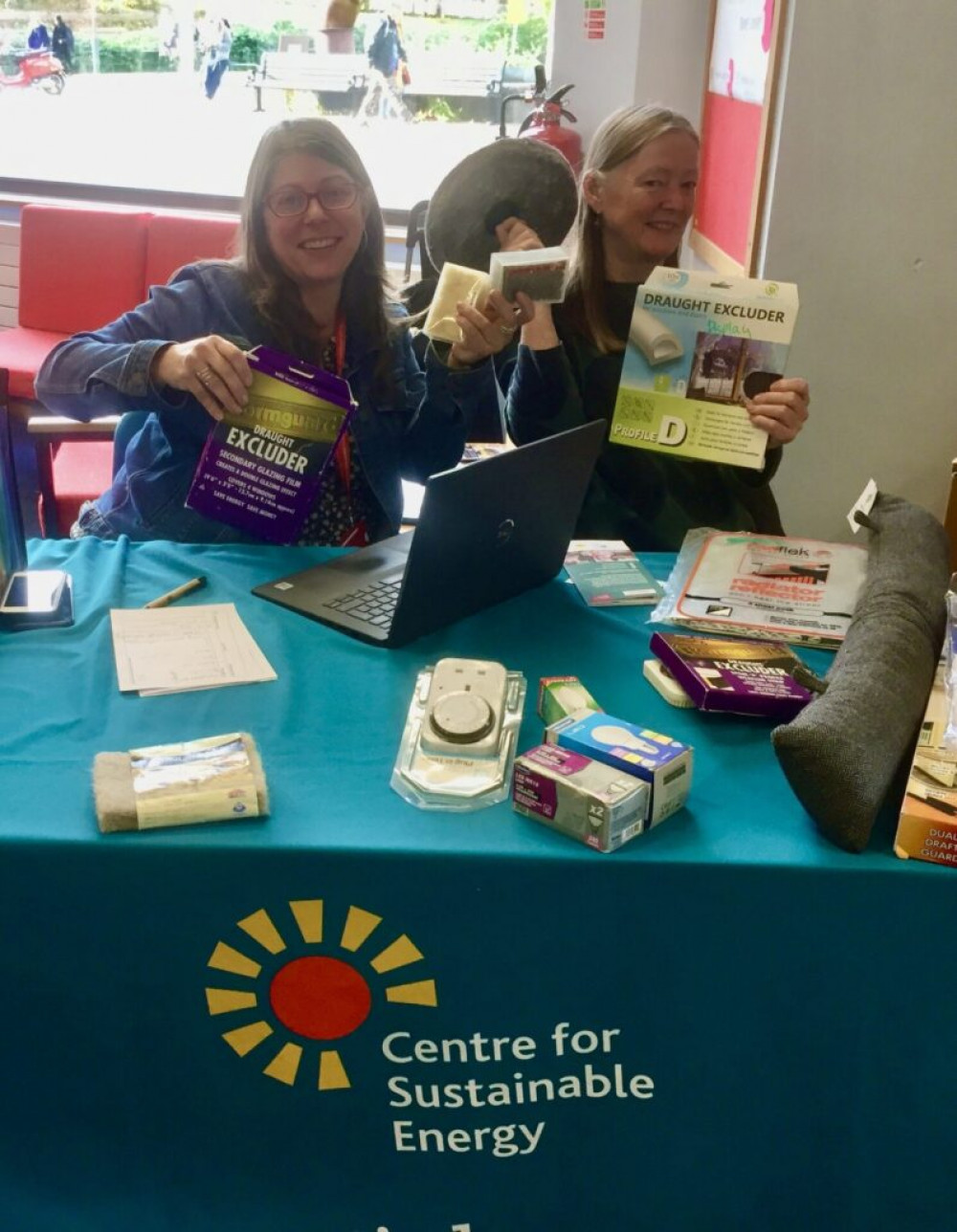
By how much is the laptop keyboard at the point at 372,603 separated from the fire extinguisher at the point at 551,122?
259 centimetres

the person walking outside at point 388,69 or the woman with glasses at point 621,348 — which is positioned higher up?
the person walking outside at point 388,69

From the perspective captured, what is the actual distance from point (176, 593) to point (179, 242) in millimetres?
2881

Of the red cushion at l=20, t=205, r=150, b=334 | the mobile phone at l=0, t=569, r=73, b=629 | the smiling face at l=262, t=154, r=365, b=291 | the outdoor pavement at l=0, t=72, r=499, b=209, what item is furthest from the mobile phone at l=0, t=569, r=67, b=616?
the outdoor pavement at l=0, t=72, r=499, b=209

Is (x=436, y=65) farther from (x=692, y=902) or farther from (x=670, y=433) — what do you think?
(x=692, y=902)

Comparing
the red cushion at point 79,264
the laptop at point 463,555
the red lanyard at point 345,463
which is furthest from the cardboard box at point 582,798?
the red cushion at point 79,264

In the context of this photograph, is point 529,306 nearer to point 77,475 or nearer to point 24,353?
point 77,475

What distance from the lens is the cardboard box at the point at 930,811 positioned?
3.34 feet

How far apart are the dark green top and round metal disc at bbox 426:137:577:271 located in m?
0.37

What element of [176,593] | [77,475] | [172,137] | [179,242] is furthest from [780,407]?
[172,137]

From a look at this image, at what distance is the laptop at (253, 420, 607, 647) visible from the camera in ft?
4.29

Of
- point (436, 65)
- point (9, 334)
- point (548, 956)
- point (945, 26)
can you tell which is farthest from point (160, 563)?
point (436, 65)

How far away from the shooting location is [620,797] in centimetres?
102

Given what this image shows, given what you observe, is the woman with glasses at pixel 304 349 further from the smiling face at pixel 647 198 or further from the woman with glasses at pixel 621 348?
the smiling face at pixel 647 198

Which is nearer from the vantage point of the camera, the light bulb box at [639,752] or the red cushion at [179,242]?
the light bulb box at [639,752]
